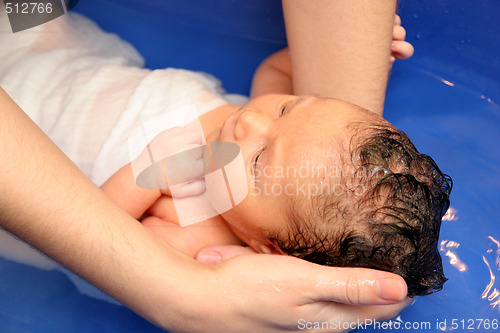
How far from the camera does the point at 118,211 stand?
1.05 metres

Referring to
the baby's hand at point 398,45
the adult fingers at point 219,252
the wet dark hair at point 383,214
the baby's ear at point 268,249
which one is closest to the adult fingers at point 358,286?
the wet dark hair at point 383,214

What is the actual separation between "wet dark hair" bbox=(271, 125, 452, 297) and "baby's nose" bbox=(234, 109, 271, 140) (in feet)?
0.76

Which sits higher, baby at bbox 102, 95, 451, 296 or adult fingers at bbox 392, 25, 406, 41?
adult fingers at bbox 392, 25, 406, 41

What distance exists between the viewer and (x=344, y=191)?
1012 millimetres

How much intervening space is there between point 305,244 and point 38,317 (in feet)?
2.97

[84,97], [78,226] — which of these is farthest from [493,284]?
[84,97]

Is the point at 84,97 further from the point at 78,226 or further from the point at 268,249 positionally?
the point at 268,249

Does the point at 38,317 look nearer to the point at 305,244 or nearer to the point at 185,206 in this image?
the point at 185,206

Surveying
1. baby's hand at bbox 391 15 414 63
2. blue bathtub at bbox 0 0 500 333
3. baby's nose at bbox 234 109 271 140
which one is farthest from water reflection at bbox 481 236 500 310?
baby's nose at bbox 234 109 271 140

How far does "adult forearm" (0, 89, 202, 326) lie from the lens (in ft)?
3.10

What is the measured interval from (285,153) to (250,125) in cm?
14

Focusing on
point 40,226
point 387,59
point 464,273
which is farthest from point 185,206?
point 464,273

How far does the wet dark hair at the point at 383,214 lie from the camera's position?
98 cm

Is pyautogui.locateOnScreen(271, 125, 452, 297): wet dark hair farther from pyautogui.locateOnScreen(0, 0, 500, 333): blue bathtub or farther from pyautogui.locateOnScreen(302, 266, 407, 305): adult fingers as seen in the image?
pyautogui.locateOnScreen(0, 0, 500, 333): blue bathtub
